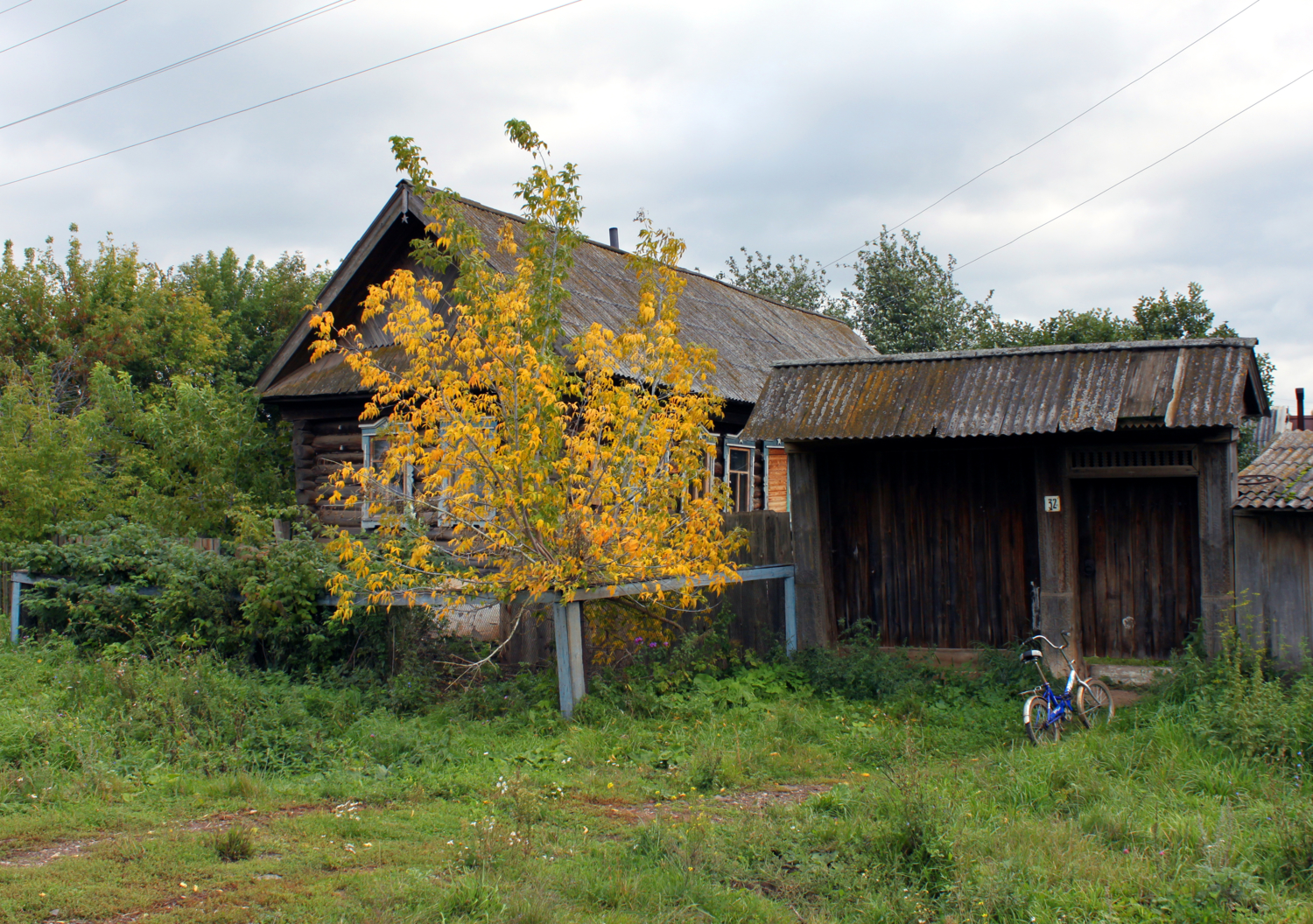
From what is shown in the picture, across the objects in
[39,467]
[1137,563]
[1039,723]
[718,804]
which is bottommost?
[718,804]

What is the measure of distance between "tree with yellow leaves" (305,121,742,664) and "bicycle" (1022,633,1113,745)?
103 inches

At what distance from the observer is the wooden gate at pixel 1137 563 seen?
9492 millimetres

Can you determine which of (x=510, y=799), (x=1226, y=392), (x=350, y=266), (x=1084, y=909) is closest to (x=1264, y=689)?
(x=1226, y=392)

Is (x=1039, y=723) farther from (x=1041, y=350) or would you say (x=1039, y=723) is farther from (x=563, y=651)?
(x=563, y=651)

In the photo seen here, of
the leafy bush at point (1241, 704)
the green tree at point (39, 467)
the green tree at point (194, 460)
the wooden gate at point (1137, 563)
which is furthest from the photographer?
the green tree at point (194, 460)

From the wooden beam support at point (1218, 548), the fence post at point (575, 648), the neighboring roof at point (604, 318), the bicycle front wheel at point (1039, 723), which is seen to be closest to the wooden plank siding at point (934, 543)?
the wooden beam support at point (1218, 548)

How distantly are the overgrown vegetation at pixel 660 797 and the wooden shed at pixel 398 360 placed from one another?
16.8 ft

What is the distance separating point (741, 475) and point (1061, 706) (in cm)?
988

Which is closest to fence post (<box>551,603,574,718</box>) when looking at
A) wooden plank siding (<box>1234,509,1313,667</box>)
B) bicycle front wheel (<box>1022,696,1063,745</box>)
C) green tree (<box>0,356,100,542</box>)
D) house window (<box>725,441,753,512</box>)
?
bicycle front wheel (<box>1022,696,1063,745</box>)

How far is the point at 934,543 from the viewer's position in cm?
1020

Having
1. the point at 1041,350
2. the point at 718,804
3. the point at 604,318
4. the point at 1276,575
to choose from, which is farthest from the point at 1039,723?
the point at 604,318

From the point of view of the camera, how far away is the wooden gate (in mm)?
9492

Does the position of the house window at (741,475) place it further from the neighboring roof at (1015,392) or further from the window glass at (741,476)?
the neighboring roof at (1015,392)

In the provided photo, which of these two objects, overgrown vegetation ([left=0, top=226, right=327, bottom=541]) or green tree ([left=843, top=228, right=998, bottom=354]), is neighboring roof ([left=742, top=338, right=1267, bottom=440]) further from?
green tree ([left=843, top=228, right=998, bottom=354])
